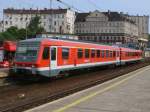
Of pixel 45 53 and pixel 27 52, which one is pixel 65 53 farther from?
pixel 27 52

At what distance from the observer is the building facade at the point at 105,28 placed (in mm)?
157275

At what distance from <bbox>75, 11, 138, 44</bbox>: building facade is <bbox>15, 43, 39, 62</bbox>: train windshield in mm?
131086

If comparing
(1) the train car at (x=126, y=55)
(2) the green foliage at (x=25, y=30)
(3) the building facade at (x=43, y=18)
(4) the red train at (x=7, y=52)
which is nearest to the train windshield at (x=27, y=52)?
(4) the red train at (x=7, y=52)

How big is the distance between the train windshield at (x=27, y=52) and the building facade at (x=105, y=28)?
131m

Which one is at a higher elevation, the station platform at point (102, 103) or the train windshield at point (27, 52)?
the train windshield at point (27, 52)

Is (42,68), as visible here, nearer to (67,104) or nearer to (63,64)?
(63,64)

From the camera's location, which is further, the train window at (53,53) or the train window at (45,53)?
the train window at (53,53)

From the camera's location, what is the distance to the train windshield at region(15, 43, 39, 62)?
22.5 meters

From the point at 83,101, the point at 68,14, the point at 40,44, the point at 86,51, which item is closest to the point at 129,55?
the point at 86,51

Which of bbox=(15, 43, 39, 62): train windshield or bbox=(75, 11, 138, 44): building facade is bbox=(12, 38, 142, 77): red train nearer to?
bbox=(15, 43, 39, 62): train windshield

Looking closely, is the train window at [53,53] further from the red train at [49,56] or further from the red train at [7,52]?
the red train at [7,52]

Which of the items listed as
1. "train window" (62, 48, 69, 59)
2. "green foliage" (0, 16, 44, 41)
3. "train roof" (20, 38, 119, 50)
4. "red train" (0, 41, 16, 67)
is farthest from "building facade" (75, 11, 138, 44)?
"train window" (62, 48, 69, 59)

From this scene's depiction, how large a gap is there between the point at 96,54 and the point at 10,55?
10.5 m

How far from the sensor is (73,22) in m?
171
